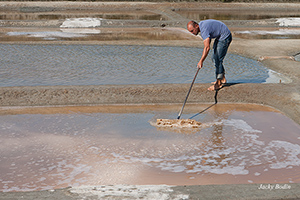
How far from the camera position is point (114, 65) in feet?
29.0

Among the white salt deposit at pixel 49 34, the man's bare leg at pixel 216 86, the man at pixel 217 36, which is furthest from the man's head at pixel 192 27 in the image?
the white salt deposit at pixel 49 34

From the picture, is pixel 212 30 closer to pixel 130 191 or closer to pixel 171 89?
pixel 171 89

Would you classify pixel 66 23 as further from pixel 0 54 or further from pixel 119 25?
pixel 0 54

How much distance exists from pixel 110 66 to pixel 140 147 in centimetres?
429

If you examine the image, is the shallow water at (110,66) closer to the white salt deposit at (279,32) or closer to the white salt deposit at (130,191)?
the white salt deposit at (130,191)

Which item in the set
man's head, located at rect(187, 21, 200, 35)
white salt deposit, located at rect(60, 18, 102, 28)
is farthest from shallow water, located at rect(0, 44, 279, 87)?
white salt deposit, located at rect(60, 18, 102, 28)

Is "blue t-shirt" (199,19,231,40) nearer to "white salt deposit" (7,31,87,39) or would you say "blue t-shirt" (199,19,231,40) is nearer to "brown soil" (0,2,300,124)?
"brown soil" (0,2,300,124)

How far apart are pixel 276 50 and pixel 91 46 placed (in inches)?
189

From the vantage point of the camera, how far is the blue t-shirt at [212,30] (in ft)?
20.1

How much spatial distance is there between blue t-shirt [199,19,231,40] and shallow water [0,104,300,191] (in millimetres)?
1096

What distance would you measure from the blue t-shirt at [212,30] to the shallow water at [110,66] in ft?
4.25

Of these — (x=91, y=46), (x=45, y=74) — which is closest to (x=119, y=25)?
(x=91, y=46)

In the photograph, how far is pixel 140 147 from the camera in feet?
15.5

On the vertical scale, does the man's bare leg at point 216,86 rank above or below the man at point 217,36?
below
